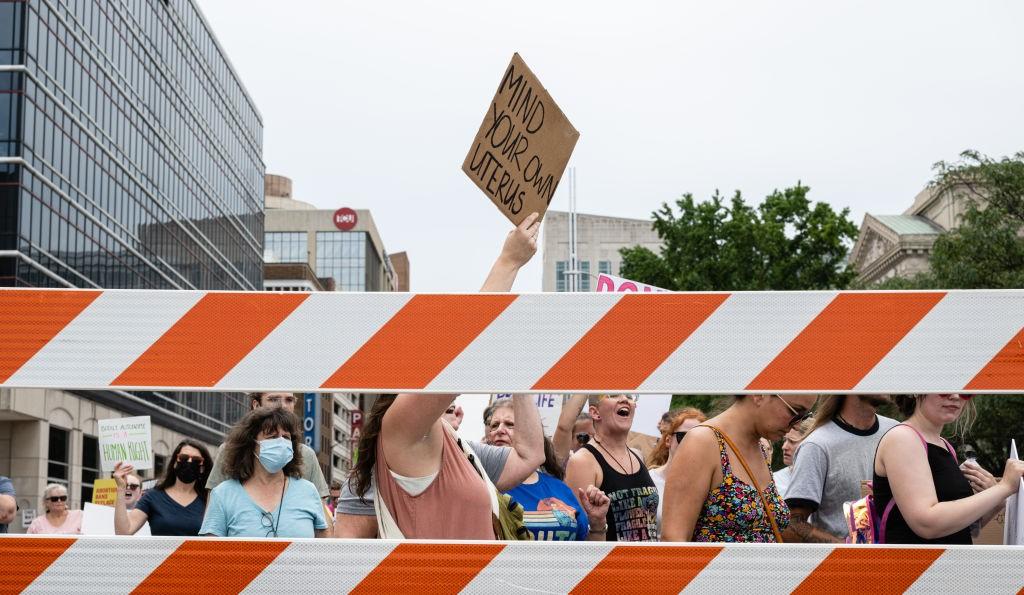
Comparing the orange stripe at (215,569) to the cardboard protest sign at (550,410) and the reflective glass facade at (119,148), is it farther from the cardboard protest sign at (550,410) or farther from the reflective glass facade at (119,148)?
the reflective glass facade at (119,148)

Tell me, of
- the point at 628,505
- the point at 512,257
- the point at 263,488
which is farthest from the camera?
the point at 628,505

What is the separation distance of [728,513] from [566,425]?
295 cm

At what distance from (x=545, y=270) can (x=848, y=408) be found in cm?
11410

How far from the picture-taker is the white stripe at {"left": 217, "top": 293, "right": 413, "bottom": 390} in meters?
2.62

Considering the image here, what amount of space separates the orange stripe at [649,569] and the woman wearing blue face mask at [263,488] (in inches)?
115

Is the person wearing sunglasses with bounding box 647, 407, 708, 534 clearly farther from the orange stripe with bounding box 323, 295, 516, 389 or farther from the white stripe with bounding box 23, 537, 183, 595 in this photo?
the white stripe with bounding box 23, 537, 183, 595

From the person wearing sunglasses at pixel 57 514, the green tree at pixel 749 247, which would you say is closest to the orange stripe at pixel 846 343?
the person wearing sunglasses at pixel 57 514

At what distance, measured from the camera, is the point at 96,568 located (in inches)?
101

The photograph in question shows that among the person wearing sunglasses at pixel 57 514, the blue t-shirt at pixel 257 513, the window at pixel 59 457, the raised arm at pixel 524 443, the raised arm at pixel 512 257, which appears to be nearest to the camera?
the raised arm at pixel 512 257

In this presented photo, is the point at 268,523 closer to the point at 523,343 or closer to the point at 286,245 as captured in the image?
the point at 523,343

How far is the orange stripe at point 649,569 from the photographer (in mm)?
2557

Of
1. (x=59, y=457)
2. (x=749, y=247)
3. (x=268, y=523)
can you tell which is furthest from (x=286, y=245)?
(x=268, y=523)

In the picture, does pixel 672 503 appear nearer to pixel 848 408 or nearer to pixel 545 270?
pixel 848 408

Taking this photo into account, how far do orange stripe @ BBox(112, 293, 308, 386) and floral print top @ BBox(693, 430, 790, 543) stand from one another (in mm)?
1552
